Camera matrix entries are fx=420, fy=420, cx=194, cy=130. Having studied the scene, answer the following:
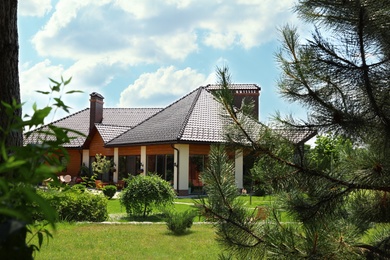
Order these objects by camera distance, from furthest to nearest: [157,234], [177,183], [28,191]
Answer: [177,183]
[157,234]
[28,191]

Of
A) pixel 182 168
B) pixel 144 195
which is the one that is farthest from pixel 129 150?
pixel 144 195

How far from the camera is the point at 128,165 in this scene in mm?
25359

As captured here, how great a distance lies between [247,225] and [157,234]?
5.98 metres

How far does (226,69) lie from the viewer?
316 centimetres

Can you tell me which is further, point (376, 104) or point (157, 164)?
point (157, 164)

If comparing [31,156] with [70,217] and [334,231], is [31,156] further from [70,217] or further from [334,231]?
[70,217]

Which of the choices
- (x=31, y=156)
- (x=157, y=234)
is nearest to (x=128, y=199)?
(x=157, y=234)

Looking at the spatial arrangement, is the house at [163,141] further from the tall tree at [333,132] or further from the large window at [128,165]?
the tall tree at [333,132]

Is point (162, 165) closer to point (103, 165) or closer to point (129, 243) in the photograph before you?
point (103, 165)

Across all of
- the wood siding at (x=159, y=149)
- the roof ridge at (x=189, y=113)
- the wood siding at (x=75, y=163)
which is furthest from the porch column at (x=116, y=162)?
the roof ridge at (x=189, y=113)

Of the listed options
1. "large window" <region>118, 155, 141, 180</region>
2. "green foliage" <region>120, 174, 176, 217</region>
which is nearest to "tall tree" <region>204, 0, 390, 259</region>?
"green foliage" <region>120, 174, 176, 217</region>

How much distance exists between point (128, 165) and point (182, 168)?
17.0ft

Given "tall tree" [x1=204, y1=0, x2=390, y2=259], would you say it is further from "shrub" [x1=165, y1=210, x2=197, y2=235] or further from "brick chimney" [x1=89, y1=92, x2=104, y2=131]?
"brick chimney" [x1=89, y1=92, x2=104, y2=131]

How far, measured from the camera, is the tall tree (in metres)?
2.94
